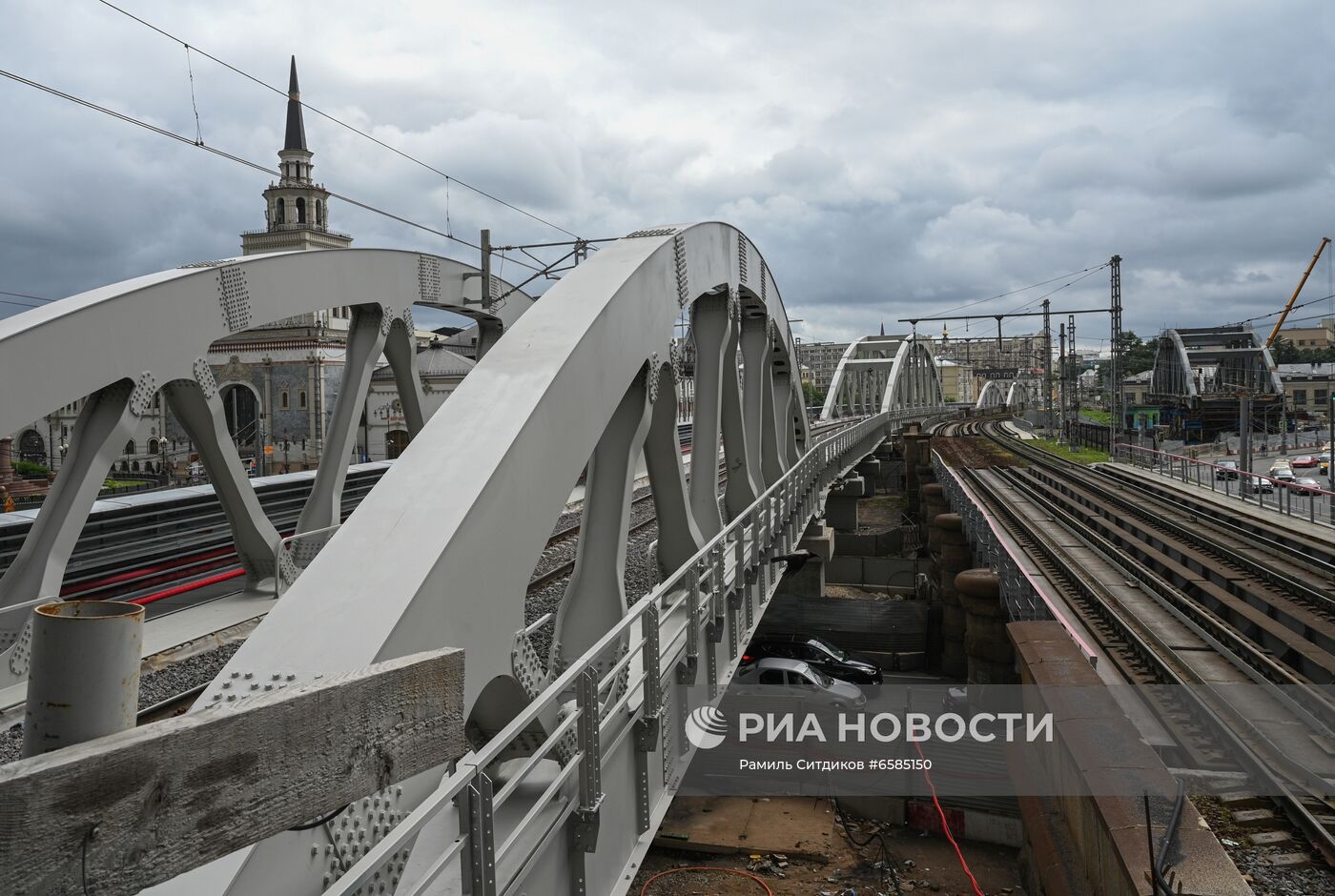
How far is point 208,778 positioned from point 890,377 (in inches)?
2292

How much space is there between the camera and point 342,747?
6.11ft

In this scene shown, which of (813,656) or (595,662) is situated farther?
(813,656)

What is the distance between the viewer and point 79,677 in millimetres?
1736

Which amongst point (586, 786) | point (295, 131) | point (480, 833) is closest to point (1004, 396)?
point (295, 131)

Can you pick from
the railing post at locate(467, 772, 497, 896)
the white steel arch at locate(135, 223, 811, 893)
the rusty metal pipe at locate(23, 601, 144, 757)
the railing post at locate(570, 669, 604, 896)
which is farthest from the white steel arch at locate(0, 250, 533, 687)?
the rusty metal pipe at locate(23, 601, 144, 757)

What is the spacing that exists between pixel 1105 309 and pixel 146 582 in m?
41.5

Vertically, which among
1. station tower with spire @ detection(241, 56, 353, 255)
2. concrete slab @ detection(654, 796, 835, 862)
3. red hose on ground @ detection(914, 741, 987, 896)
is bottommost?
concrete slab @ detection(654, 796, 835, 862)

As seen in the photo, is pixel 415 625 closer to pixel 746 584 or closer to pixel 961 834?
pixel 746 584

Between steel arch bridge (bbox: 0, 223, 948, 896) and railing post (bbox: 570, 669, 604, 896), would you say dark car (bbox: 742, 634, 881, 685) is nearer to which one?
steel arch bridge (bbox: 0, 223, 948, 896)

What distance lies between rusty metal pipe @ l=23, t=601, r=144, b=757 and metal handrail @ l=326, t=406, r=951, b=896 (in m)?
0.70

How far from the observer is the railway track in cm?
749

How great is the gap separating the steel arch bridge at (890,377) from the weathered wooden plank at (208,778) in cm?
4942

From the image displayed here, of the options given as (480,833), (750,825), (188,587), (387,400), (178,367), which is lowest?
(750,825)

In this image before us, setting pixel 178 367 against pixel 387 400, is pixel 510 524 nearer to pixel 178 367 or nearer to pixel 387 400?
pixel 178 367
